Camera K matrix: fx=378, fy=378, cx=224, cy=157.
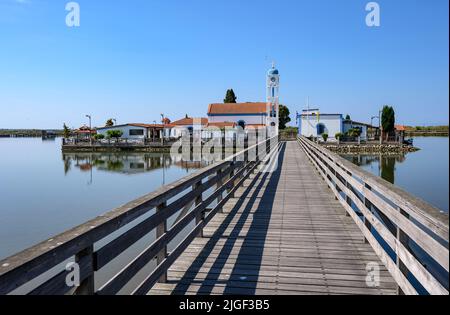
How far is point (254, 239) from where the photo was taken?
5.38 meters

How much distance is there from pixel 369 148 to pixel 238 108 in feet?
82.6

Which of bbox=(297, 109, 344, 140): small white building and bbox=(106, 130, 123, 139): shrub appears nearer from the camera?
bbox=(297, 109, 344, 140): small white building

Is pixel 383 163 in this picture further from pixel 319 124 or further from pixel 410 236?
pixel 410 236

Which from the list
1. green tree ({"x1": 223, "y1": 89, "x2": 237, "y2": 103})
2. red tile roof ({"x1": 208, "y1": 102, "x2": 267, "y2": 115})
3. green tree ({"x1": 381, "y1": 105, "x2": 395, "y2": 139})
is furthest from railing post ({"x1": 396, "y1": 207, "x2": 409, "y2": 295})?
green tree ({"x1": 223, "y1": 89, "x2": 237, "y2": 103})

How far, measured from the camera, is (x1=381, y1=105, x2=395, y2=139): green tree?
6016cm

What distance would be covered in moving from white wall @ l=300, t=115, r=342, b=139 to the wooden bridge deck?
50272 mm

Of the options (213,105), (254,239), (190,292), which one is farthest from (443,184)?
(213,105)

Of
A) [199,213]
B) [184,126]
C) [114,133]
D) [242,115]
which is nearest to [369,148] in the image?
[242,115]

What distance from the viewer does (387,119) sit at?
6100cm

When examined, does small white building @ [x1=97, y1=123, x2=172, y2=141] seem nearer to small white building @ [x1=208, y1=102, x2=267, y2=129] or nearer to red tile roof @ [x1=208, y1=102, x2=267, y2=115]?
small white building @ [x1=208, y1=102, x2=267, y2=129]

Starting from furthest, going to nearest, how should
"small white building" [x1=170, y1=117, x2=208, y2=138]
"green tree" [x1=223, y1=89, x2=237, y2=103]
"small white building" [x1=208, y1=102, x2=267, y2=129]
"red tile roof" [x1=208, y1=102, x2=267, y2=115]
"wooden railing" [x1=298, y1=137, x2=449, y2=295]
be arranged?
"green tree" [x1=223, y1=89, x2=237, y2=103] < "red tile roof" [x1=208, y1=102, x2=267, y2=115] < "small white building" [x1=208, y1=102, x2=267, y2=129] < "small white building" [x1=170, y1=117, x2=208, y2=138] < "wooden railing" [x1=298, y1=137, x2=449, y2=295]

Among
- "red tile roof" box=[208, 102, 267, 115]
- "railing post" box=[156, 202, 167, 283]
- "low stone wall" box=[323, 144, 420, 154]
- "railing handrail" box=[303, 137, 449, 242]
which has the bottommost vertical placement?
"low stone wall" box=[323, 144, 420, 154]
